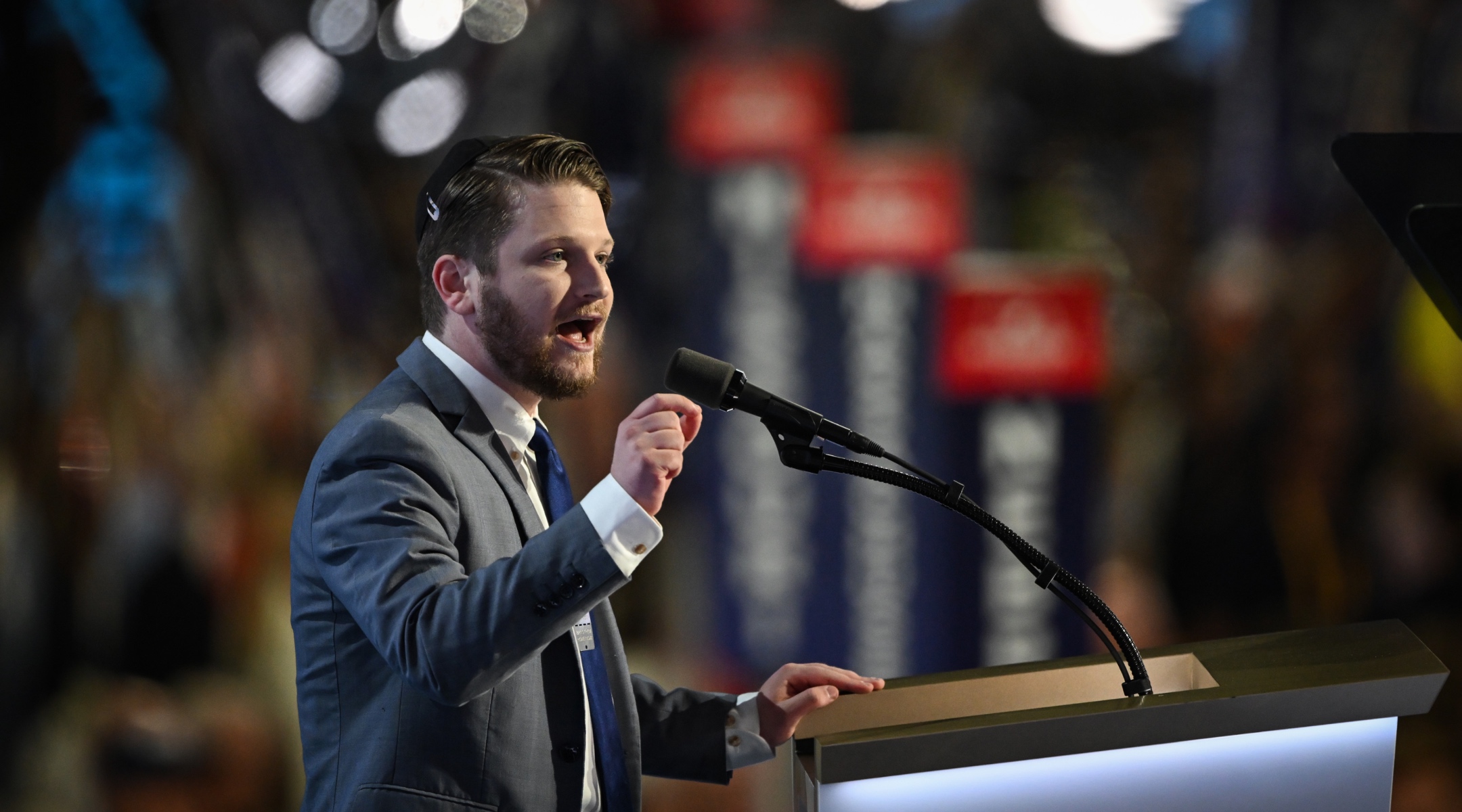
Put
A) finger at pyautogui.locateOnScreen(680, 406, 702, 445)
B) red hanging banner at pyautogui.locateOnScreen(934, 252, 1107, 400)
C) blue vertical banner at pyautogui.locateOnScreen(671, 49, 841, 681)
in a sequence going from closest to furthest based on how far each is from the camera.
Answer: finger at pyautogui.locateOnScreen(680, 406, 702, 445), blue vertical banner at pyautogui.locateOnScreen(671, 49, 841, 681), red hanging banner at pyautogui.locateOnScreen(934, 252, 1107, 400)

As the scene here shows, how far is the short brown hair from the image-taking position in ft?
4.81

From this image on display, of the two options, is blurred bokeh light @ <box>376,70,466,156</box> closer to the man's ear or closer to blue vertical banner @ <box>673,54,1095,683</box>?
blue vertical banner @ <box>673,54,1095,683</box>

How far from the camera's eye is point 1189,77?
3.36m

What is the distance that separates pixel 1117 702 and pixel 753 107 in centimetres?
219

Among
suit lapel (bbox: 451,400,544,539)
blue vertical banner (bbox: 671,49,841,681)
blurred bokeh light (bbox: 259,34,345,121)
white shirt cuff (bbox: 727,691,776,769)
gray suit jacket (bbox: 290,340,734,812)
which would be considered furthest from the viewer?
blue vertical banner (bbox: 671,49,841,681)

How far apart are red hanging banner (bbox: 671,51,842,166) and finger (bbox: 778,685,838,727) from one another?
1942 mm

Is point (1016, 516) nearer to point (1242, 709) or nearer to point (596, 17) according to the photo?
point (596, 17)

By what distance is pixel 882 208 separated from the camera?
3213 millimetres

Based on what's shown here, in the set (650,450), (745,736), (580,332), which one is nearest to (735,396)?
(650,450)

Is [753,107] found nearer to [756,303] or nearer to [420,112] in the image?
[756,303]

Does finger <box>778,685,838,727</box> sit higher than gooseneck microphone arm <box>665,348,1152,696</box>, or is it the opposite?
gooseneck microphone arm <box>665,348,1152,696</box>

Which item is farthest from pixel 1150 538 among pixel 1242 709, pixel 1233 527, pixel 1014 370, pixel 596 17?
pixel 1242 709

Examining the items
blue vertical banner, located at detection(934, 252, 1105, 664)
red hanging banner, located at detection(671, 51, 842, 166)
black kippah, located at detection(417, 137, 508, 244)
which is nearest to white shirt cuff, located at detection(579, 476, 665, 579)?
black kippah, located at detection(417, 137, 508, 244)

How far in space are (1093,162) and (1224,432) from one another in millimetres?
854
